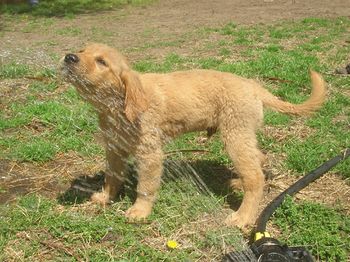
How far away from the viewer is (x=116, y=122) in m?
3.94

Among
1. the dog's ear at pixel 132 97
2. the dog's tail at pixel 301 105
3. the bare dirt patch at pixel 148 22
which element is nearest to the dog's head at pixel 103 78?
the dog's ear at pixel 132 97

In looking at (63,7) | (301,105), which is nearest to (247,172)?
(301,105)

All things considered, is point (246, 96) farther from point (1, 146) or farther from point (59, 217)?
point (1, 146)

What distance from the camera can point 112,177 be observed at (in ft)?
14.2

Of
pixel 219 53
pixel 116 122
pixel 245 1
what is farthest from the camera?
pixel 245 1

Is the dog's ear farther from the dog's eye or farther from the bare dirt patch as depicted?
the bare dirt patch

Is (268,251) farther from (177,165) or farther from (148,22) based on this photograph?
(148,22)

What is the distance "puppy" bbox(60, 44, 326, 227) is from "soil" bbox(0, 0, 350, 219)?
80 centimetres

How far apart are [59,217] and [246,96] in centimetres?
190

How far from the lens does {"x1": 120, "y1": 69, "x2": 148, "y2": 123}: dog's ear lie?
3723 mm

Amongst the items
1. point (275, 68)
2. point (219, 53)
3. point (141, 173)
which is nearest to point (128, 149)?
point (141, 173)

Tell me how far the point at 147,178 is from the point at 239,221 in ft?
2.83

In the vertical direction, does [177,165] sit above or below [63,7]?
below

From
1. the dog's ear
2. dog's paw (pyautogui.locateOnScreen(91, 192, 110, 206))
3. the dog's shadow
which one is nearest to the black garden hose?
the dog's shadow
